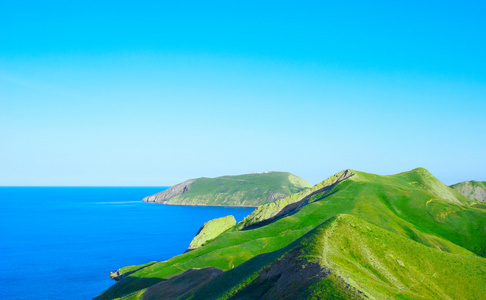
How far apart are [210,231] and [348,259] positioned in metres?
103

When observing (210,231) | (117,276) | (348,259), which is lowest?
(348,259)

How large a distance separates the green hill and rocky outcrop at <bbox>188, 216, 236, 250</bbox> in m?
31.3

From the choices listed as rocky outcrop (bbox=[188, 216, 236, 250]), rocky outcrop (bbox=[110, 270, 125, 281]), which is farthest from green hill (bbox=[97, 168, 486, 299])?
rocky outcrop (bbox=[188, 216, 236, 250])

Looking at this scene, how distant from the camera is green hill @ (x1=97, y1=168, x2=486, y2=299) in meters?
40.6

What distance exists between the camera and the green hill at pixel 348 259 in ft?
133

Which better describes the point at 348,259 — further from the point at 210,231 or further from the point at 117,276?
the point at 210,231

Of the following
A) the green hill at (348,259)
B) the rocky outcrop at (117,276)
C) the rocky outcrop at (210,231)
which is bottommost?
the green hill at (348,259)

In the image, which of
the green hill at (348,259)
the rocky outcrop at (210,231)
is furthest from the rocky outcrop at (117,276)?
the rocky outcrop at (210,231)

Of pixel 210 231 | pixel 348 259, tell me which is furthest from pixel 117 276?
pixel 348 259

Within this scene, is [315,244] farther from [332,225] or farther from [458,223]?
[458,223]

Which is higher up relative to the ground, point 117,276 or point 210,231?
point 210,231

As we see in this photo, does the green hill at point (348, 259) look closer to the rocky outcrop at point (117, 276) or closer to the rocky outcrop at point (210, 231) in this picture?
the rocky outcrop at point (117, 276)

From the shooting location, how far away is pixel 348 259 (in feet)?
157

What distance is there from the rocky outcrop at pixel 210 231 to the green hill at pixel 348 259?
103 feet
